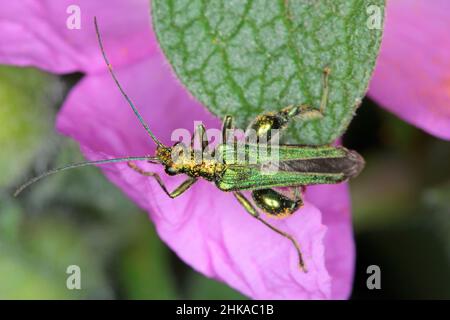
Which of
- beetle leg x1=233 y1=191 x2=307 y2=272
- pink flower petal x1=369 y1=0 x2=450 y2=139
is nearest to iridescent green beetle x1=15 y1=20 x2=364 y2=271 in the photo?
beetle leg x1=233 y1=191 x2=307 y2=272

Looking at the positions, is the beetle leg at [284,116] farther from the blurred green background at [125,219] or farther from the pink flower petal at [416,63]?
the blurred green background at [125,219]

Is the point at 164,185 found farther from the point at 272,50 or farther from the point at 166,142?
the point at 272,50

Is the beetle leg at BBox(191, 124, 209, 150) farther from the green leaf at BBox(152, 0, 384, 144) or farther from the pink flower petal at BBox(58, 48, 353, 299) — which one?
the green leaf at BBox(152, 0, 384, 144)

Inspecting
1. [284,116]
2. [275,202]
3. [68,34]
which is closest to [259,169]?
[275,202]
